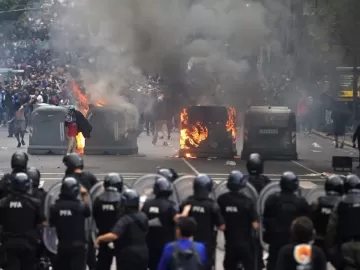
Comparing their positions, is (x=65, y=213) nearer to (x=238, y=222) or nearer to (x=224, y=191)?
(x=238, y=222)

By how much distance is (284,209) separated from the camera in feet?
40.3

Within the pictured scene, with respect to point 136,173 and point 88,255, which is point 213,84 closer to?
point 136,173

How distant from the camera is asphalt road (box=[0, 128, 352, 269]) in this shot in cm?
2622

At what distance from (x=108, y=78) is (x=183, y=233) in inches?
986

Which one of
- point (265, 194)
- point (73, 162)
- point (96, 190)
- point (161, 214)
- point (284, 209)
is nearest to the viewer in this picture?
point (161, 214)

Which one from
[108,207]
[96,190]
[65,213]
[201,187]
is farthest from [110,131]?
[65,213]

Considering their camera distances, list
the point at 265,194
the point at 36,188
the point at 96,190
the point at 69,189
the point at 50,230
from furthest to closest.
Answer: the point at 36,188
the point at 96,190
the point at 265,194
the point at 50,230
the point at 69,189

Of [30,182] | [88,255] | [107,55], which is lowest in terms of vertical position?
[88,255]

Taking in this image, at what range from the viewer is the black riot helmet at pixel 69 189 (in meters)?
11.9

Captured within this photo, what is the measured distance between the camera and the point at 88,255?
1331cm

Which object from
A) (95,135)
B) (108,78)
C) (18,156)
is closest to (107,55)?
(108,78)

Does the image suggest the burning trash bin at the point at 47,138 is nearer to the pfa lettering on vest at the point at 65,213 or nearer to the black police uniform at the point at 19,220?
the black police uniform at the point at 19,220

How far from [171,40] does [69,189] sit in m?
25.5

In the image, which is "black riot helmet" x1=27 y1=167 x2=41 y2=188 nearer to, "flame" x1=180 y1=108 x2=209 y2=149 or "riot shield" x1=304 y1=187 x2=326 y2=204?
"riot shield" x1=304 y1=187 x2=326 y2=204
